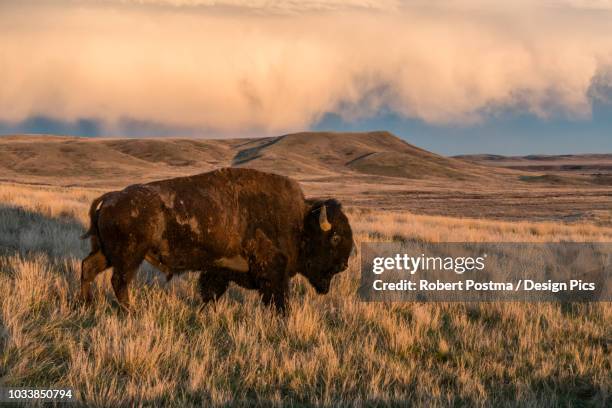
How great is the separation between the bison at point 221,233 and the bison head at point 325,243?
0.01 m

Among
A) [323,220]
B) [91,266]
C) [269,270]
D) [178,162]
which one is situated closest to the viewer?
[91,266]

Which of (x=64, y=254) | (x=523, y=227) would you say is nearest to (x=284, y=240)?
(x=64, y=254)

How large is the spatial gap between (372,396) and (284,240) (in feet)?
8.44

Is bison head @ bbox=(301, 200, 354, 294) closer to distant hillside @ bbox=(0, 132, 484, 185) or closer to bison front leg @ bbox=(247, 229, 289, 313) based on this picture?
bison front leg @ bbox=(247, 229, 289, 313)

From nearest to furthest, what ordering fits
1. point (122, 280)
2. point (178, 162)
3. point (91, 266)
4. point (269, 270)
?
point (122, 280)
point (91, 266)
point (269, 270)
point (178, 162)

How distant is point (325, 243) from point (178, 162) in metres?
147

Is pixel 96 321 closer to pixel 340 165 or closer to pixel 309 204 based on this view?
pixel 309 204

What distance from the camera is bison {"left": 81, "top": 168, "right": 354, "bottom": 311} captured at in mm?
5816

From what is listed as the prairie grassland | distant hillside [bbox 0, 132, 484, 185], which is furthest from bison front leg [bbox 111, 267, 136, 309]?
distant hillside [bbox 0, 132, 484, 185]

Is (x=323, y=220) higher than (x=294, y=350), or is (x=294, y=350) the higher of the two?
(x=323, y=220)

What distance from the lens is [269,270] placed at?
6273 millimetres

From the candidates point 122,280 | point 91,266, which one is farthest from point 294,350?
point 91,266

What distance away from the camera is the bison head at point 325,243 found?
6889 millimetres

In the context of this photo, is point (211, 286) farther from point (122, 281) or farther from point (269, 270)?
point (122, 281)
